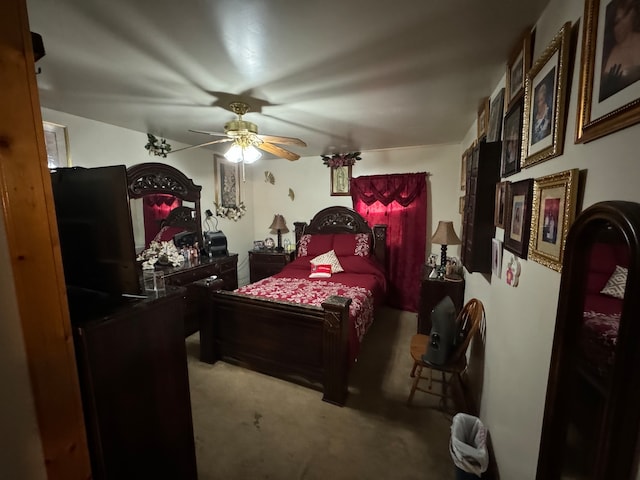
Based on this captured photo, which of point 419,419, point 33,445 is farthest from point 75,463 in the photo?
point 419,419

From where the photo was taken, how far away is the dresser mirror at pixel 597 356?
55cm

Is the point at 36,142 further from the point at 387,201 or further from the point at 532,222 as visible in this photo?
the point at 387,201

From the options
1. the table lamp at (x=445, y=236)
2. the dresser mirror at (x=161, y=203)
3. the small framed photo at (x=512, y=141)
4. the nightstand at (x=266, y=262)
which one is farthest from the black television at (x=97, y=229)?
the nightstand at (x=266, y=262)

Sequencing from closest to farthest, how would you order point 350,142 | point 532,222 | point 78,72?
point 532,222
point 78,72
point 350,142

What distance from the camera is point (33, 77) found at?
0.66 meters

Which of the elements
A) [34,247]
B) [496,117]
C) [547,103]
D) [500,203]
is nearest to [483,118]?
[496,117]

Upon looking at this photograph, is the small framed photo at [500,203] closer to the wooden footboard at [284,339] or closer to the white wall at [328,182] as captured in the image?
the wooden footboard at [284,339]

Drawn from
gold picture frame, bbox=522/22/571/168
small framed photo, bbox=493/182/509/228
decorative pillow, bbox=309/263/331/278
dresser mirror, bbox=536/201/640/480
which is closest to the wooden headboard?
decorative pillow, bbox=309/263/331/278

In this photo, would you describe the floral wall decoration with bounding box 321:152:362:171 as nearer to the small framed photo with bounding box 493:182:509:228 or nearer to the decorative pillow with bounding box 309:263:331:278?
the decorative pillow with bounding box 309:263:331:278

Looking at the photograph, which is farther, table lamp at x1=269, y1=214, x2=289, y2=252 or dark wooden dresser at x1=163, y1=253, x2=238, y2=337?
table lamp at x1=269, y1=214, x2=289, y2=252

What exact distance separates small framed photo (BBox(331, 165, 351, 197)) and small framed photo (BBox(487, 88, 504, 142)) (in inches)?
91.3

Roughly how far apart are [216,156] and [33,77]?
144 inches

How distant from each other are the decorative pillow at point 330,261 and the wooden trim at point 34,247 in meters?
2.84

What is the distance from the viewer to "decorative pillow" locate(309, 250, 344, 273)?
Result: 3.45 metres
